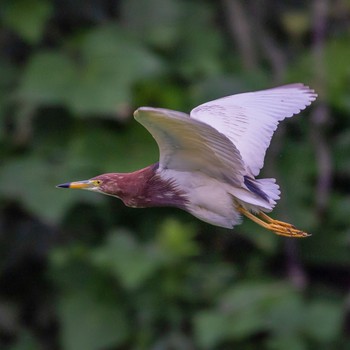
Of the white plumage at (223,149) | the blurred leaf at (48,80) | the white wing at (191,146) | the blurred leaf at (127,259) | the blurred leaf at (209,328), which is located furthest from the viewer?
the blurred leaf at (48,80)

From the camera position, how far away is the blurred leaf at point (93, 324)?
8.10 meters

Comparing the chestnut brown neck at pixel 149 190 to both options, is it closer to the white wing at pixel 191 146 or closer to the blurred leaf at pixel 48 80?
the white wing at pixel 191 146

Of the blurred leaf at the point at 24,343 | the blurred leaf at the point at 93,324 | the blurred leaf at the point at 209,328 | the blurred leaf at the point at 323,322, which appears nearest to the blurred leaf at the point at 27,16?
the blurred leaf at the point at 93,324

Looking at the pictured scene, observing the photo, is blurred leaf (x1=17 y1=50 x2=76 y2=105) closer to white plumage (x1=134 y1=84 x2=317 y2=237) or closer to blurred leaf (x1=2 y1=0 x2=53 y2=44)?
blurred leaf (x1=2 y1=0 x2=53 y2=44)

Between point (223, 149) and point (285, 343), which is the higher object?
point (223, 149)

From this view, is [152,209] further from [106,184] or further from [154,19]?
[106,184]

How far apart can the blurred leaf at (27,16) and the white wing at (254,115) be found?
91.9 inches

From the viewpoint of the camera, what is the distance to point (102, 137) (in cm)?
821

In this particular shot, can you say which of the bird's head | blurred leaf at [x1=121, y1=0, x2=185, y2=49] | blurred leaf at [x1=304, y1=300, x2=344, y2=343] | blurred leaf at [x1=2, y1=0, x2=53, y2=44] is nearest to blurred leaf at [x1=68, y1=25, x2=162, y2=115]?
blurred leaf at [x1=121, y1=0, x2=185, y2=49]

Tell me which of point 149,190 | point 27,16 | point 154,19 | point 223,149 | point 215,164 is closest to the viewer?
point 223,149

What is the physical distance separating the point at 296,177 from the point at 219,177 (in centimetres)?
266

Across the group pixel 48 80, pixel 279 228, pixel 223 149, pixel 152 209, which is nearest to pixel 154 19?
pixel 48 80

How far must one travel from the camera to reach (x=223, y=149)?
18.1ft

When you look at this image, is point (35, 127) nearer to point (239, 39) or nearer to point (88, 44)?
point (88, 44)
